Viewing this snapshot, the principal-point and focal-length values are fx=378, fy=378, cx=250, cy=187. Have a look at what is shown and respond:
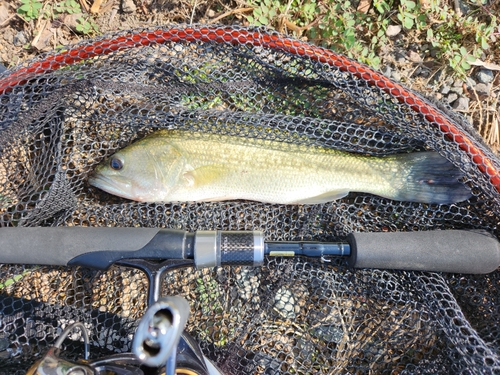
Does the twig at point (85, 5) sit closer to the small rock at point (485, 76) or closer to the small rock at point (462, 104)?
the small rock at point (462, 104)

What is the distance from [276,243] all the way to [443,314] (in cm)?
103

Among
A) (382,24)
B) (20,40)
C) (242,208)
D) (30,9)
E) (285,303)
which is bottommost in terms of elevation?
(285,303)

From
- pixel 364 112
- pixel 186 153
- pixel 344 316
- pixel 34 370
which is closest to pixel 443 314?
pixel 344 316

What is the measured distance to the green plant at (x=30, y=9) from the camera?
2.96 m

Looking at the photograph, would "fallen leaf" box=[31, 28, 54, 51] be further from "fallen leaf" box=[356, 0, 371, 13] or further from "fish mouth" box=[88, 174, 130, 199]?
"fallen leaf" box=[356, 0, 371, 13]

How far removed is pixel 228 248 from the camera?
188cm

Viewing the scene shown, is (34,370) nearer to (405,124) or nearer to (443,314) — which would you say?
(443,314)

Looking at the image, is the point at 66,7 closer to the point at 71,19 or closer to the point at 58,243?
the point at 71,19

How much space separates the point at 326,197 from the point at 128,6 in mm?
2205

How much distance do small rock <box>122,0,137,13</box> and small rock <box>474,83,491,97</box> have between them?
9.22 ft

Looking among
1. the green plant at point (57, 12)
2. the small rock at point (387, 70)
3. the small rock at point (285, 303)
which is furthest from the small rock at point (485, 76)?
the green plant at point (57, 12)

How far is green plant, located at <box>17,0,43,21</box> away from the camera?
2.96 m

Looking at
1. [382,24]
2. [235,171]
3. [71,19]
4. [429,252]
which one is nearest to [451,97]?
[382,24]

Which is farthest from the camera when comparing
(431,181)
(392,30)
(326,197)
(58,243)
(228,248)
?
(392,30)
